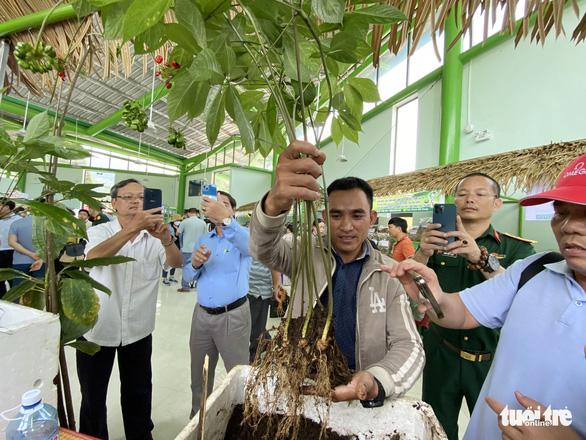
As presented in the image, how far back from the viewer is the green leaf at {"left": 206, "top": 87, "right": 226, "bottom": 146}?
54cm

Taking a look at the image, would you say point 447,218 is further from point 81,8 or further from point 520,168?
point 520,168

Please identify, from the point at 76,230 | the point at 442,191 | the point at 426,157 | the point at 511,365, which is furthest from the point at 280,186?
the point at 426,157

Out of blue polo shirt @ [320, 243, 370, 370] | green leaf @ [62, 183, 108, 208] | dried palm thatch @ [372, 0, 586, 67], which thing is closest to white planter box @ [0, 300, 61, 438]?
green leaf @ [62, 183, 108, 208]

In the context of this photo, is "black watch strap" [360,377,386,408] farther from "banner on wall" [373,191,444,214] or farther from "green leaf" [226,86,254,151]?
"banner on wall" [373,191,444,214]

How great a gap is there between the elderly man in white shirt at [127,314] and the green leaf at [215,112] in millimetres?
968

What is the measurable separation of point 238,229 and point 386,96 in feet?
20.6

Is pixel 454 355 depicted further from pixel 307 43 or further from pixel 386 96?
pixel 386 96

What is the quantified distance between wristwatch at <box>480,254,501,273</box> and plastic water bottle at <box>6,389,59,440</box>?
1484 millimetres

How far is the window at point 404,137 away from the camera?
5.83m

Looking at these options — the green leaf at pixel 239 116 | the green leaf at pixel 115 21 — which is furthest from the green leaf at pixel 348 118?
the green leaf at pixel 115 21

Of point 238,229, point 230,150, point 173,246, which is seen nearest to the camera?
point 173,246

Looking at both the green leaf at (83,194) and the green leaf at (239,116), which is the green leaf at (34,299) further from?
the green leaf at (239,116)

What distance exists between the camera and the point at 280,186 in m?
0.62

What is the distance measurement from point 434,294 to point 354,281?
0.84ft
